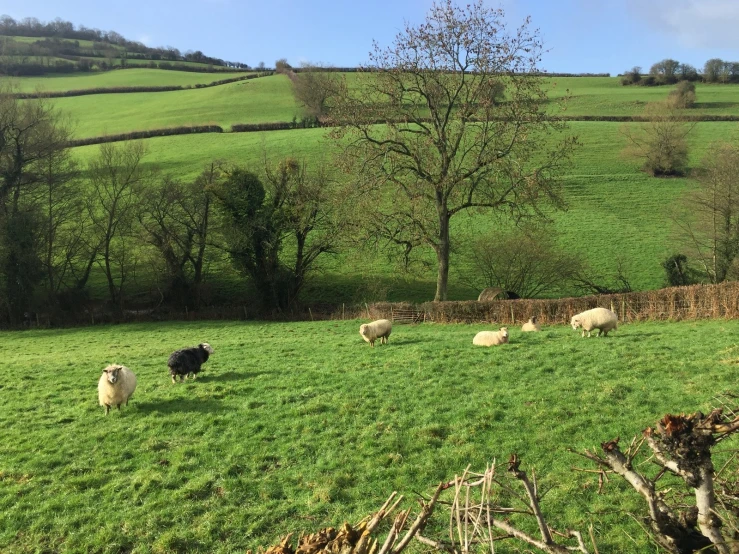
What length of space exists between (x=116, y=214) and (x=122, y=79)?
7188 centimetres

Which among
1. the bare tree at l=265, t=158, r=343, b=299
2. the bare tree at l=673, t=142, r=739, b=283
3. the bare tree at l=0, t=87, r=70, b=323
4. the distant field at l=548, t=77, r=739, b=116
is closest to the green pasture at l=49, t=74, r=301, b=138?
the bare tree at l=0, t=87, r=70, b=323

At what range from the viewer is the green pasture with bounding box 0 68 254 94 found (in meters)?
93.4

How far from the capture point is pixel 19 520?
8.05 meters

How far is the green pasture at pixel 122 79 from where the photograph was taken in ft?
306

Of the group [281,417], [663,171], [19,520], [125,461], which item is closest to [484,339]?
[281,417]

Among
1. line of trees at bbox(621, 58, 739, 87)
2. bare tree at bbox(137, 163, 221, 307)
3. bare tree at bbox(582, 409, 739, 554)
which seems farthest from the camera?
line of trees at bbox(621, 58, 739, 87)

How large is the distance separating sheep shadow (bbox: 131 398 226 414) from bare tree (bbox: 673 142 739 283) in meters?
35.6

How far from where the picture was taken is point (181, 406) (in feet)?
42.0

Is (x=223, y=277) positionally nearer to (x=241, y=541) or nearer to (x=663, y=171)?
(x=241, y=541)

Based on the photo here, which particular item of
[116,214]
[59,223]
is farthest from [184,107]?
[59,223]

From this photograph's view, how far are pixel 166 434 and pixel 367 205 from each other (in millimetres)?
22469

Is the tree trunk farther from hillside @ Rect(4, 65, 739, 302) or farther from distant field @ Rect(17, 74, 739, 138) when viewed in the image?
distant field @ Rect(17, 74, 739, 138)

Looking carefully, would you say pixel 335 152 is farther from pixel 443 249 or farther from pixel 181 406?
pixel 181 406

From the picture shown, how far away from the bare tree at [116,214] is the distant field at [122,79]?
5920 centimetres
